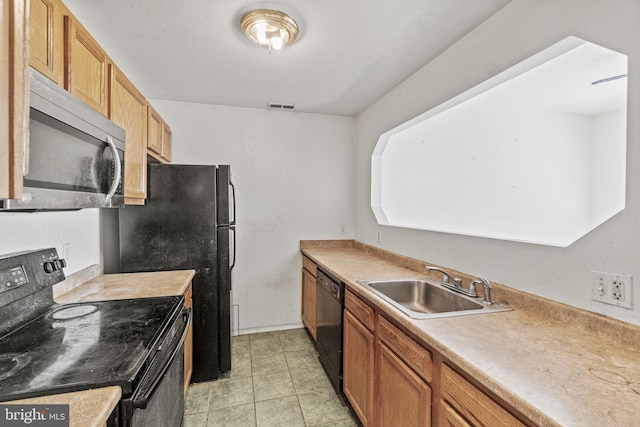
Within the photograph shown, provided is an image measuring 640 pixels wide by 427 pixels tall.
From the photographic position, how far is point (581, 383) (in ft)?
2.77

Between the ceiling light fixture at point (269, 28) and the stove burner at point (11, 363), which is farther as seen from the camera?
the ceiling light fixture at point (269, 28)

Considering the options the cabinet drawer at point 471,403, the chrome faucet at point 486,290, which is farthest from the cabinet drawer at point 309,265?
the cabinet drawer at point 471,403

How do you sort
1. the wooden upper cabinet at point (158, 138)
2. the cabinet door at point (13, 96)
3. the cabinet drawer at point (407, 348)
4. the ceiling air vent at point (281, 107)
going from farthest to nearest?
the ceiling air vent at point (281, 107)
the wooden upper cabinet at point (158, 138)
the cabinet drawer at point (407, 348)
the cabinet door at point (13, 96)

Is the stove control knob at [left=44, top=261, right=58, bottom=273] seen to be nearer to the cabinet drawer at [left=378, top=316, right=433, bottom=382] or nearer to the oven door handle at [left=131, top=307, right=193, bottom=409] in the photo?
the oven door handle at [left=131, top=307, right=193, bottom=409]

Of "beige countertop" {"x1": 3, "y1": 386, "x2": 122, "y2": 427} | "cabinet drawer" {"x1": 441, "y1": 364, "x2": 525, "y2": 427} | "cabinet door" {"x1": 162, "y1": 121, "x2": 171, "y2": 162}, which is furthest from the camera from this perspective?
"cabinet door" {"x1": 162, "y1": 121, "x2": 171, "y2": 162}

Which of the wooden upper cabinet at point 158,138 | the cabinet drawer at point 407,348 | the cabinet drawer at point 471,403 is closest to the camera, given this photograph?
the cabinet drawer at point 471,403

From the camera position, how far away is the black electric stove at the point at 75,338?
886mm

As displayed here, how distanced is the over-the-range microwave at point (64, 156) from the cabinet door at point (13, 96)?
12cm

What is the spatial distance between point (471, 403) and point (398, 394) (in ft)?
1.71

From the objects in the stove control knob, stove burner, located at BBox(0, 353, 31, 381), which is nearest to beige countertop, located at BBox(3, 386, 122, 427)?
stove burner, located at BBox(0, 353, 31, 381)

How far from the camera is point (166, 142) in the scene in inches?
114

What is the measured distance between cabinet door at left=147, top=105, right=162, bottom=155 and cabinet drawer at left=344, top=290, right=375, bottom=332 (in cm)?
190

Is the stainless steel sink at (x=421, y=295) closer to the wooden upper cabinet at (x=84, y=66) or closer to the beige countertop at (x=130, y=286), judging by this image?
the beige countertop at (x=130, y=286)

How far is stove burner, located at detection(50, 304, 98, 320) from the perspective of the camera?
4.51ft
